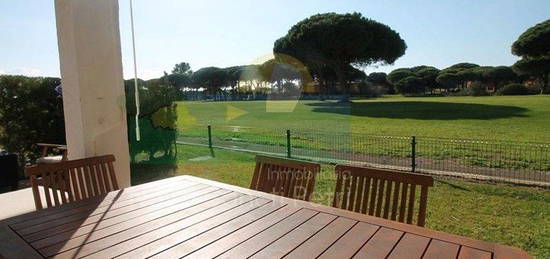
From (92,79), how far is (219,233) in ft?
8.08

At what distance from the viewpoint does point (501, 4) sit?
7312 millimetres

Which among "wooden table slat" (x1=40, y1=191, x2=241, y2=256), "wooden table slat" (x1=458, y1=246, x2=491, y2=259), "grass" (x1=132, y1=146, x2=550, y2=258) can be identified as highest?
"wooden table slat" (x1=40, y1=191, x2=241, y2=256)

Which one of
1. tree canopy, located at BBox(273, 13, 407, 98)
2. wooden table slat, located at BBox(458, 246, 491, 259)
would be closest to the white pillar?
wooden table slat, located at BBox(458, 246, 491, 259)

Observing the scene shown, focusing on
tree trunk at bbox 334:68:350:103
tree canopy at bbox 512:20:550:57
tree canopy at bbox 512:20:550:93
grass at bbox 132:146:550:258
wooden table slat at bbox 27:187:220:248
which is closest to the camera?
wooden table slat at bbox 27:187:220:248

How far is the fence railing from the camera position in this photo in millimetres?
5441

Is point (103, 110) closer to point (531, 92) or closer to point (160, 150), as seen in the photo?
point (160, 150)

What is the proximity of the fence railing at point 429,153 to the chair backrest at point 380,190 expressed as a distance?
3761mm

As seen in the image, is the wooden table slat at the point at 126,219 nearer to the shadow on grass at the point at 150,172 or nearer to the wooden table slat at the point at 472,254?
the wooden table slat at the point at 472,254

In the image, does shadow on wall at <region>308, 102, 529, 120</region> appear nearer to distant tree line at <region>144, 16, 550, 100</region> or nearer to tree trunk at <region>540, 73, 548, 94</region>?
distant tree line at <region>144, 16, 550, 100</region>

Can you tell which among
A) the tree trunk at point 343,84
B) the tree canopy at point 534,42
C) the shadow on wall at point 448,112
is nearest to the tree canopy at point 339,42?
the tree trunk at point 343,84

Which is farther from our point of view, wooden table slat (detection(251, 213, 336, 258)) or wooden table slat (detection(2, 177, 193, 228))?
wooden table slat (detection(2, 177, 193, 228))

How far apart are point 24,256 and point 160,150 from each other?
5.86 meters

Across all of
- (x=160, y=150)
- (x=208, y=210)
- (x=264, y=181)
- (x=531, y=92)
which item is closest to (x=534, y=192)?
(x=264, y=181)

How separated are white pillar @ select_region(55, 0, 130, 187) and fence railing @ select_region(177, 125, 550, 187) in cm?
386
